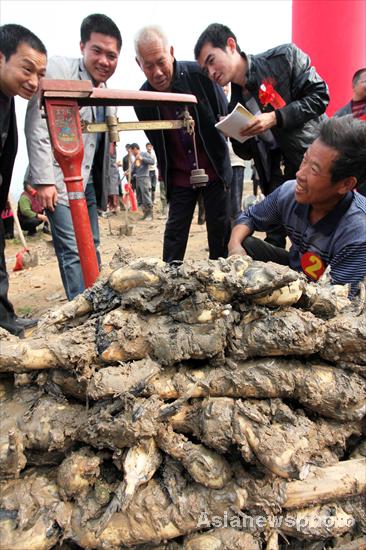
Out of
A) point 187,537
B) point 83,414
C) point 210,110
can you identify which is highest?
point 210,110

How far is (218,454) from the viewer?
3.48ft

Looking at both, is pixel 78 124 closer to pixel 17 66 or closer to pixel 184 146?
pixel 17 66

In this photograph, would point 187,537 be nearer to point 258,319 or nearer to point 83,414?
point 83,414

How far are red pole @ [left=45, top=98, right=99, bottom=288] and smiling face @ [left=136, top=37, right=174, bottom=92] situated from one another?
923mm

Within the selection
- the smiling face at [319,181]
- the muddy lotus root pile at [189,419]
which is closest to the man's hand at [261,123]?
the smiling face at [319,181]

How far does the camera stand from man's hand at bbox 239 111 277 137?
96.5 inches

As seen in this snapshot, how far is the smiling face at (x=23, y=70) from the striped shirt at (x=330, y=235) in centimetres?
162

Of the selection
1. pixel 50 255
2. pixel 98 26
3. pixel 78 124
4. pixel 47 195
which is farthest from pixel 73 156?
pixel 50 255

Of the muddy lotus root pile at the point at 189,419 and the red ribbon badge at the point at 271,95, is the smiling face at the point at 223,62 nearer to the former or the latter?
the red ribbon badge at the point at 271,95

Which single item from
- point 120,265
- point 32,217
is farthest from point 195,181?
point 32,217

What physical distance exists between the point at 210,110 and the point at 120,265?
2.10 m

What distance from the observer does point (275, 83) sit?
256 cm

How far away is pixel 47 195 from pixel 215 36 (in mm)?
1584

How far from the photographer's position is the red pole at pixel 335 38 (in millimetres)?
6789
